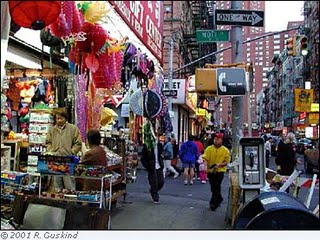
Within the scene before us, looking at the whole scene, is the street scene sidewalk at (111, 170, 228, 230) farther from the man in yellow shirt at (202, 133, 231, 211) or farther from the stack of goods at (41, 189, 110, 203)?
the stack of goods at (41, 189, 110, 203)

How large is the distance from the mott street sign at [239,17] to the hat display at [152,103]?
113cm

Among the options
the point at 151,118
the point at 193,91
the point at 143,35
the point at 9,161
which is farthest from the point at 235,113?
the point at 9,161

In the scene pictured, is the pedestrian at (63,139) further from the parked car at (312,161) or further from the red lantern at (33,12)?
the parked car at (312,161)

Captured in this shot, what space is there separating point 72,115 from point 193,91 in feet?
4.64

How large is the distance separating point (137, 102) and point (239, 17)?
5.47 feet

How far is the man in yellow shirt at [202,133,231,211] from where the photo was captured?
6.71 m

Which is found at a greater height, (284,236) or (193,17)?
(193,17)

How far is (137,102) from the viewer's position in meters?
5.85

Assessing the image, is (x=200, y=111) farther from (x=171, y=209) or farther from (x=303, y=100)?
(x=171, y=209)

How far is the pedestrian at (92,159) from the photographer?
4.65 m

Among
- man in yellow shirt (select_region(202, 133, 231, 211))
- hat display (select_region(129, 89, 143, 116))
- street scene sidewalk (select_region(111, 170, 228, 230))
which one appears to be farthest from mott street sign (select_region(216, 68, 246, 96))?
street scene sidewalk (select_region(111, 170, 228, 230))

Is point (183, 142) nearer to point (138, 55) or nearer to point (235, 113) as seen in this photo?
point (235, 113)

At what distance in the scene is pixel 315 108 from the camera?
4852 millimetres

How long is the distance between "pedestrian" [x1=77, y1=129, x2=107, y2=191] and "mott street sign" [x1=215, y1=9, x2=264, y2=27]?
1879 millimetres
